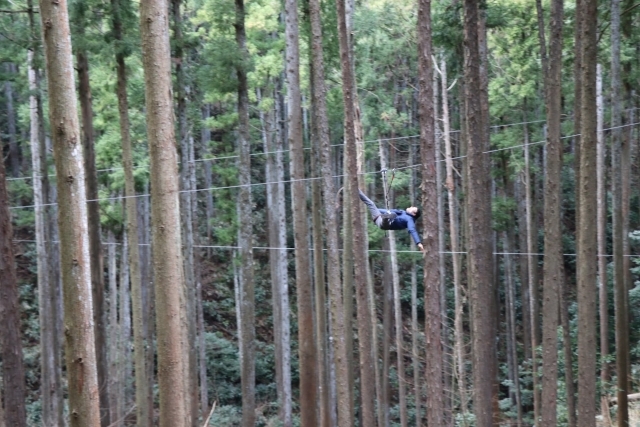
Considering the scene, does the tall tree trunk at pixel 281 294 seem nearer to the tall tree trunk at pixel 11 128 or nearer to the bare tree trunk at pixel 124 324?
the bare tree trunk at pixel 124 324

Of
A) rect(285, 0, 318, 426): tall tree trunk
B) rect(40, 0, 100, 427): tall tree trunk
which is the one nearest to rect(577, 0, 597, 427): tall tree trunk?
rect(285, 0, 318, 426): tall tree trunk

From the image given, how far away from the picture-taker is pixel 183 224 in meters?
19.5

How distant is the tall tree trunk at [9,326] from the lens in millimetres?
10062

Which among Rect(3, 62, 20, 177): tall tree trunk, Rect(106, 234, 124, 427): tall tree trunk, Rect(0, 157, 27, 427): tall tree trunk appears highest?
Rect(3, 62, 20, 177): tall tree trunk

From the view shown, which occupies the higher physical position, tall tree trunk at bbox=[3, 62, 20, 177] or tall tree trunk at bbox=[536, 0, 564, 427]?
tall tree trunk at bbox=[3, 62, 20, 177]

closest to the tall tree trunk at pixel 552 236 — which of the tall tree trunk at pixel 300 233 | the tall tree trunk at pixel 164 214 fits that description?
the tall tree trunk at pixel 300 233

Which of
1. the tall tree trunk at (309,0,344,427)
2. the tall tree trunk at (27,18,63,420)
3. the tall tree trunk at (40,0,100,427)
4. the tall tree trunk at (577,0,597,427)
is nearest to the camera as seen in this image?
the tall tree trunk at (40,0,100,427)

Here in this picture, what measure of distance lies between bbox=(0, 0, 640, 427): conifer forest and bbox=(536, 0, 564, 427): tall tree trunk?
1.3 inches

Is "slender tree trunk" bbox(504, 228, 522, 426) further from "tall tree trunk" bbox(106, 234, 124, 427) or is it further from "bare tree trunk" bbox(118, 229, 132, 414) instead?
"tall tree trunk" bbox(106, 234, 124, 427)

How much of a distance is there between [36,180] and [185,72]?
641 cm

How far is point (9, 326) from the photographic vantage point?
33.7 ft

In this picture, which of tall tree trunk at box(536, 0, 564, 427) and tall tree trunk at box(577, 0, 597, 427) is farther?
tall tree trunk at box(536, 0, 564, 427)

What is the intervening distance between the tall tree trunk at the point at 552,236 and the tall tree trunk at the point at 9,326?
816cm

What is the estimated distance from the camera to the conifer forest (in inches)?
257
